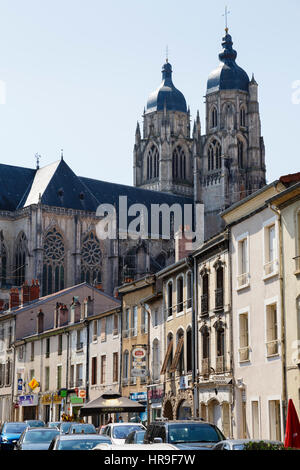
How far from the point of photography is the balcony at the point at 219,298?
1068 inches

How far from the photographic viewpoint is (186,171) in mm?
110625

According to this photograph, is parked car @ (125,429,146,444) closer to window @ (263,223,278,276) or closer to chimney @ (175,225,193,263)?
window @ (263,223,278,276)

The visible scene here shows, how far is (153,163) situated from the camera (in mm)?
111312

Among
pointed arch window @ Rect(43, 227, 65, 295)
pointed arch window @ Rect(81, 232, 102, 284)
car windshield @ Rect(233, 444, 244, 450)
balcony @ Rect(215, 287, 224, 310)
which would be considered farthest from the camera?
pointed arch window @ Rect(81, 232, 102, 284)

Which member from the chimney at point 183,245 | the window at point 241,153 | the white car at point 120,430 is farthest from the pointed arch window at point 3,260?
the white car at point 120,430

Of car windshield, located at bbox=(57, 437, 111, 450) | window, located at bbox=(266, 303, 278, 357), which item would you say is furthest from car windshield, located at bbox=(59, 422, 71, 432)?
car windshield, located at bbox=(57, 437, 111, 450)

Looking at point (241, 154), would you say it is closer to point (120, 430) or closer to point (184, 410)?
point (184, 410)

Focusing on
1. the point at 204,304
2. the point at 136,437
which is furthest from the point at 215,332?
the point at 136,437

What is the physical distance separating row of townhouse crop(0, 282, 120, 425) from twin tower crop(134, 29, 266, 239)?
4949 centimetres

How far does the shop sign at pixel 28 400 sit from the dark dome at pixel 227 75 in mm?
67474

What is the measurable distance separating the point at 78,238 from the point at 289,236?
54505mm

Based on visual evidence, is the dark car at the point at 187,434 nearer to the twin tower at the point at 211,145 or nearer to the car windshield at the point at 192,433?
the car windshield at the point at 192,433

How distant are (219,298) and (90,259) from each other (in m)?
50.3

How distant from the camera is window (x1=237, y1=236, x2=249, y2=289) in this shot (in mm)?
25100
